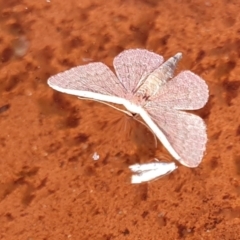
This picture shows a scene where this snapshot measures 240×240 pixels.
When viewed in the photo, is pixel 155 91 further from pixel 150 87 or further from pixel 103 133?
pixel 103 133

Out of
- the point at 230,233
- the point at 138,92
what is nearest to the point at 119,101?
the point at 138,92

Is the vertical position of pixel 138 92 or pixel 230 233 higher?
pixel 138 92

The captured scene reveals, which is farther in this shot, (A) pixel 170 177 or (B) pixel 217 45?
(B) pixel 217 45

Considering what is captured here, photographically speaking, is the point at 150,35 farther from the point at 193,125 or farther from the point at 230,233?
the point at 230,233

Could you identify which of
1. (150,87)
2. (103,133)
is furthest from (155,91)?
(103,133)
